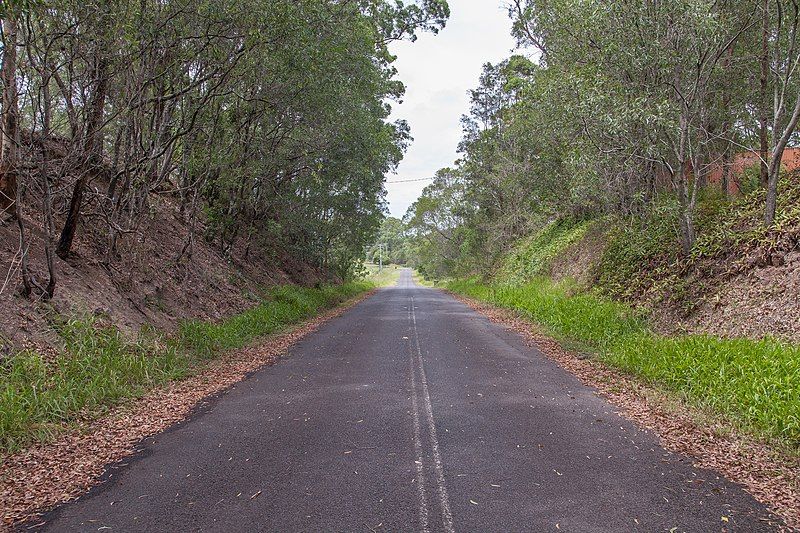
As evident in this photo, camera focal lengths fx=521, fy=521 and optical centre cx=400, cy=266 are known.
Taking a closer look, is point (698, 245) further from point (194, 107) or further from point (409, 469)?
point (194, 107)

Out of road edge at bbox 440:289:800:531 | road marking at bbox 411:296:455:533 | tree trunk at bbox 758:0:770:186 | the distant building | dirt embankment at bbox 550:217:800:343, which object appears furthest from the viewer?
the distant building

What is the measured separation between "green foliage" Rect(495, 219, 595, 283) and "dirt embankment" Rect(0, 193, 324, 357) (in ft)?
37.6

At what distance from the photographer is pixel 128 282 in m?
10.6

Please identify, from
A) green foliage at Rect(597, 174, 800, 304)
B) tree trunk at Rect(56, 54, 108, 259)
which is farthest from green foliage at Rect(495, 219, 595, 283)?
tree trunk at Rect(56, 54, 108, 259)

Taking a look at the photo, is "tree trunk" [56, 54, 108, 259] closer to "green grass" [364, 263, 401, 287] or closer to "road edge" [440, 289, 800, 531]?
"road edge" [440, 289, 800, 531]

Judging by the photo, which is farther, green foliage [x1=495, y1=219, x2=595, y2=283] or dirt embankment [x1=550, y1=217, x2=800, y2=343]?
green foliage [x1=495, y1=219, x2=595, y2=283]

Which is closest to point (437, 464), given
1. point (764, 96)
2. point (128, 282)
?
point (128, 282)

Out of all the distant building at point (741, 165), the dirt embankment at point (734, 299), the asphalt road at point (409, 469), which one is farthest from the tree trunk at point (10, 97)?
the distant building at point (741, 165)

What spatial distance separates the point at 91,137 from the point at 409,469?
7.31 meters

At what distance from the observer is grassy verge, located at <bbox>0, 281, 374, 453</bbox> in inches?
222

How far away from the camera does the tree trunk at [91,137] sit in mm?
8133

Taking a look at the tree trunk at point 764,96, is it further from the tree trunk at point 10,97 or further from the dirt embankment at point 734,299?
the tree trunk at point 10,97

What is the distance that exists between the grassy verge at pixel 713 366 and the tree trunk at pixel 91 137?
30.3ft

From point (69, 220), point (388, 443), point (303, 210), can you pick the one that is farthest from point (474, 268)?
point (388, 443)
